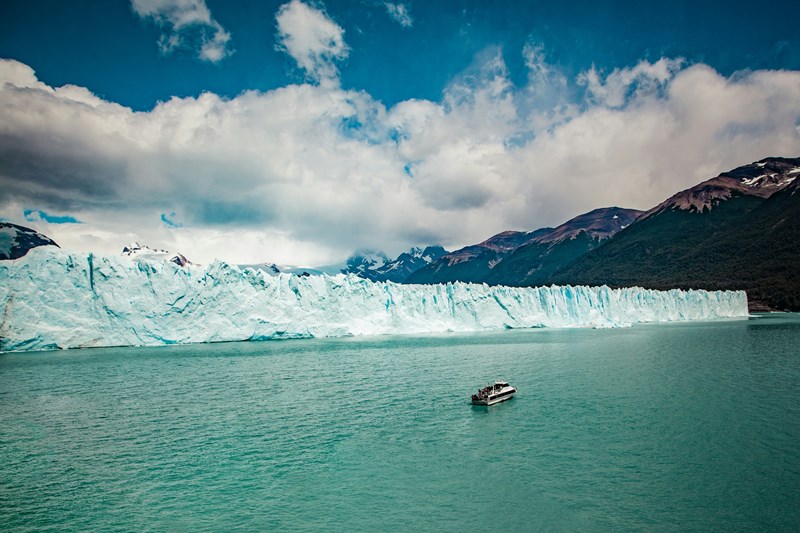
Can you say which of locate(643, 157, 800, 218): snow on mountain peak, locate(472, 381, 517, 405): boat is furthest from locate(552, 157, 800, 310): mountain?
locate(472, 381, 517, 405): boat

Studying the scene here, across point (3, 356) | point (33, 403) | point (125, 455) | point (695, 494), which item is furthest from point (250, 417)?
point (3, 356)

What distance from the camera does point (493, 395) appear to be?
65.2ft

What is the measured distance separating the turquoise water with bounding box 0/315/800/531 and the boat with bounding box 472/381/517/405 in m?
0.44

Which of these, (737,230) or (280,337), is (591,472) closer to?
(280,337)

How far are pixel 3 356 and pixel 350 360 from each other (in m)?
29.4

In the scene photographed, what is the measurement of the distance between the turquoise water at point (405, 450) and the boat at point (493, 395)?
441 millimetres

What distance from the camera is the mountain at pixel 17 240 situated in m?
95.2

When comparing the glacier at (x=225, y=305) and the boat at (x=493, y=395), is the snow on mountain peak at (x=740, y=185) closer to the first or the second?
the glacier at (x=225, y=305)

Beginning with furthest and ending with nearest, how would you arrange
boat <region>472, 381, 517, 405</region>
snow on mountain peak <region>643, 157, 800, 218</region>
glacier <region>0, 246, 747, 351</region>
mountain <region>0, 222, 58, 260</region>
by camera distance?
snow on mountain peak <region>643, 157, 800, 218</region> < mountain <region>0, 222, 58, 260</region> < glacier <region>0, 246, 747, 351</region> < boat <region>472, 381, 517, 405</region>

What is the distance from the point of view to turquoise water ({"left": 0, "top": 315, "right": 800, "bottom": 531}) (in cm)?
1024

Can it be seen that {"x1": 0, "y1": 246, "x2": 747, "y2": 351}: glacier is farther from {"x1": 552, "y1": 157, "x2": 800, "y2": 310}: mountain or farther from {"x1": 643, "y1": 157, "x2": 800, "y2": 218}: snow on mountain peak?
{"x1": 643, "y1": 157, "x2": 800, "y2": 218}: snow on mountain peak

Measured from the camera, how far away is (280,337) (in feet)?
172

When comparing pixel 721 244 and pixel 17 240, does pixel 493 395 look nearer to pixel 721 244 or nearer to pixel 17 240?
pixel 721 244

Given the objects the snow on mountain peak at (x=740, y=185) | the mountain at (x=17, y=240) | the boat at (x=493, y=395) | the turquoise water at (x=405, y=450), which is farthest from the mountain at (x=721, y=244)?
the mountain at (x=17, y=240)
